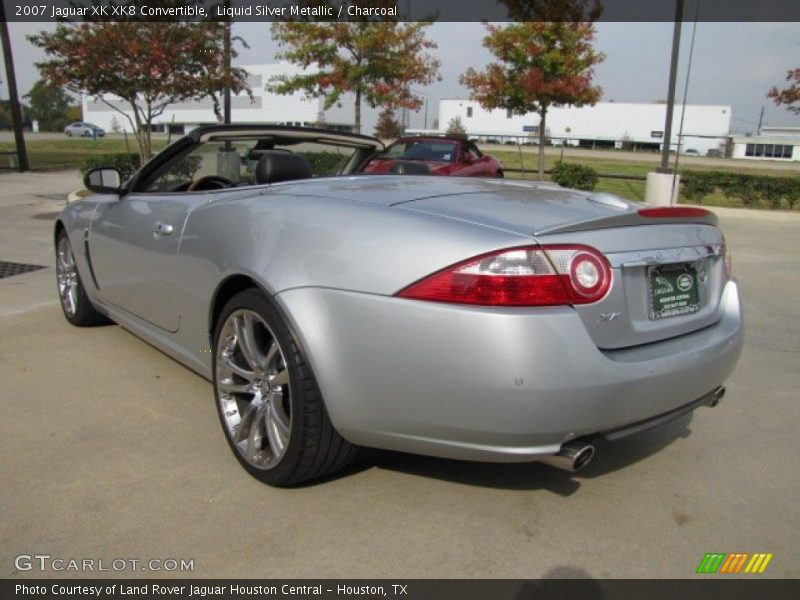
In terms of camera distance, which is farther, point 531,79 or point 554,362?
point 531,79

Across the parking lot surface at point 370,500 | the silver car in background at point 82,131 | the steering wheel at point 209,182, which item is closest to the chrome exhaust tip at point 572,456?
Answer: the parking lot surface at point 370,500

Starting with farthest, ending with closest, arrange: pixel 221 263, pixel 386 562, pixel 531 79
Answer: pixel 531 79 < pixel 221 263 < pixel 386 562

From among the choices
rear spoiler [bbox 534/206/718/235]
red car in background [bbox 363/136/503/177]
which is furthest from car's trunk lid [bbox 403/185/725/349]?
red car in background [bbox 363/136/503/177]

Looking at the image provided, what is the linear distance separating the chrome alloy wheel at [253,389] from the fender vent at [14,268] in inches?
187

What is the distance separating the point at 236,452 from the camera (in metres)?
2.86

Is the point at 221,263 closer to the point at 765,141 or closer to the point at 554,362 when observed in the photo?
the point at 554,362

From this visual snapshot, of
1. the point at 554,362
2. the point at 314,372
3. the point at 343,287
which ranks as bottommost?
the point at 314,372

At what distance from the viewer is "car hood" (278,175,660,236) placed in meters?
2.33

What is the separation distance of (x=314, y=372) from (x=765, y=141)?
97656 millimetres

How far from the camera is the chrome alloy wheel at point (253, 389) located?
8.73 ft

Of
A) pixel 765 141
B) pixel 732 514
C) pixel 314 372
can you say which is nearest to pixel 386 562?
pixel 314 372

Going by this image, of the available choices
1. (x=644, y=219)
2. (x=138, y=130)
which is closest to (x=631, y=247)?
(x=644, y=219)

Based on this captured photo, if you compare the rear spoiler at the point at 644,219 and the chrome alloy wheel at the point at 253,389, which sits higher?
the rear spoiler at the point at 644,219
